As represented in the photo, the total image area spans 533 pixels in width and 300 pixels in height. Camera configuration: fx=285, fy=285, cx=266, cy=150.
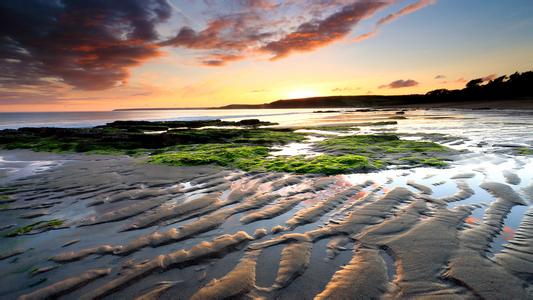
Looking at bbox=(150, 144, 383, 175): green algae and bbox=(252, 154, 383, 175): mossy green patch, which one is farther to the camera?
bbox=(150, 144, 383, 175): green algae

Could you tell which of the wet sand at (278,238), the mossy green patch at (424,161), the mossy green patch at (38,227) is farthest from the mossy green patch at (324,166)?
the mossy green patch at (38,227)

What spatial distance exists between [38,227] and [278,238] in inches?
169

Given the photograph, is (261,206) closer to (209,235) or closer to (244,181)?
(209,235)

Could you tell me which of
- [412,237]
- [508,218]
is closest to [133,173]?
[412,237]

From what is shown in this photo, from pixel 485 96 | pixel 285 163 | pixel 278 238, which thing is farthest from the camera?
pixel 485 96

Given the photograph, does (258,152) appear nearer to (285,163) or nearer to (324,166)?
(285,163)

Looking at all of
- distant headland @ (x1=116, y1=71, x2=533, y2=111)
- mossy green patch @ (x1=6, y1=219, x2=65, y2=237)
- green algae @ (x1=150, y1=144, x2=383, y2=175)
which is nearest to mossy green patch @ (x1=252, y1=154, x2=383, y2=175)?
green algae @ (x1=150, y1=144, x2=383, y2=175)

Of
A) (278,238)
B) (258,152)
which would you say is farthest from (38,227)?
(258,152)

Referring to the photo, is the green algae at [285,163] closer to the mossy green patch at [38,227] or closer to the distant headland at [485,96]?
the mossy green patch at [38,227]

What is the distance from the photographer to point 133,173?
941 cm

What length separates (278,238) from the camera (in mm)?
4195

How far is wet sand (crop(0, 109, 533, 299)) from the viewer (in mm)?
3043

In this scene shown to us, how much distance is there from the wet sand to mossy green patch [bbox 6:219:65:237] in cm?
6

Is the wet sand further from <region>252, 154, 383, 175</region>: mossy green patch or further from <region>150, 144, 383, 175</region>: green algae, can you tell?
<region>150, 144, 383, 175</region>: green algae
